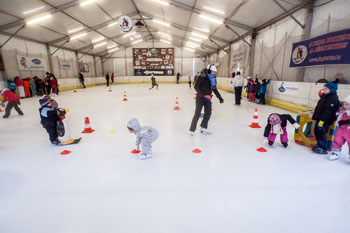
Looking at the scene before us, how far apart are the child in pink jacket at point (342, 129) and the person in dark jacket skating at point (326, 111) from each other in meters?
0.10

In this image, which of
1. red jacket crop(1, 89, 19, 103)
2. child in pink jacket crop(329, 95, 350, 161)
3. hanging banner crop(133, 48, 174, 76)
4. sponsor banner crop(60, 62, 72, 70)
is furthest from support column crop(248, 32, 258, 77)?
sponsor banner crop(60, 62, 72, 70)

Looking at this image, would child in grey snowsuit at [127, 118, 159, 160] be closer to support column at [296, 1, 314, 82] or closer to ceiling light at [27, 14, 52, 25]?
support column at [296, 1, 314, 82]

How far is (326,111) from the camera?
2.98 meters

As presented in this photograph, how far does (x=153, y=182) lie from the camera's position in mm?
2432

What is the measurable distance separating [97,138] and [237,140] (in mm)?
3242

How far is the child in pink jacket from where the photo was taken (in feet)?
9.19

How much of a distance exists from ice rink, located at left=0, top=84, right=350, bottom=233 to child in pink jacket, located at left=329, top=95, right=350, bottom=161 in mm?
211

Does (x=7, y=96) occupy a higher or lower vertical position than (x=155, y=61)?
lower

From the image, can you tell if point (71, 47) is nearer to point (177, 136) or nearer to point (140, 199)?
point (177, 136)

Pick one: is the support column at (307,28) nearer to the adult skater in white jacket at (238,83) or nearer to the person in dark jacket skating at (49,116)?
the adult skater in white jacket at (238,83)

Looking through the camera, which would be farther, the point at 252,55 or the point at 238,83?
the point at 252,55

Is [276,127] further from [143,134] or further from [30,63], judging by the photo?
[30,63]

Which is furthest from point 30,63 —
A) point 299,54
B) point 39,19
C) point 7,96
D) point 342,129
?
point 342,129

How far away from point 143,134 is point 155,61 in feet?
79.1
